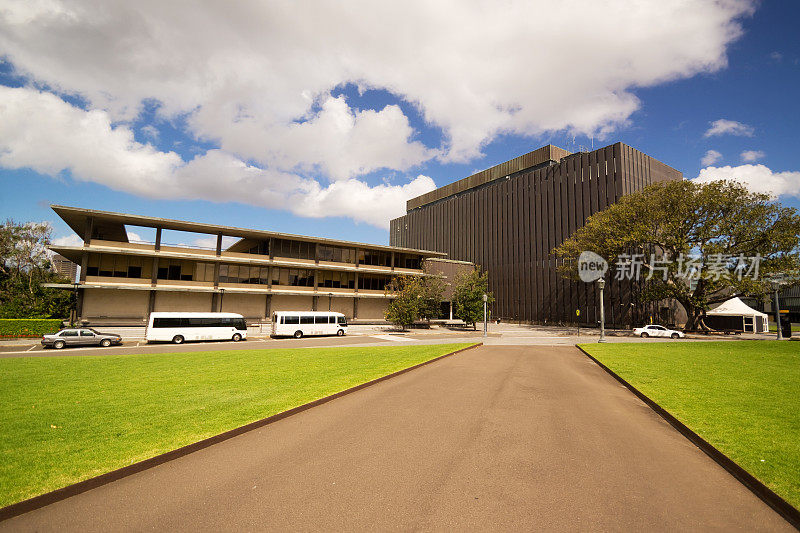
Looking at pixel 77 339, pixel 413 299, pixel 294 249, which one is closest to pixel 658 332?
pixel 413 299

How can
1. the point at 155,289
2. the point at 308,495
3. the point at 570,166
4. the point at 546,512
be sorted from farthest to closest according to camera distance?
the point at 570,166, the point at 155,289, the point at 308,495, the point at 546,512

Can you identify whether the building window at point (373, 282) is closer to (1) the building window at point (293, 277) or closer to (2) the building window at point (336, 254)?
(2) the building window at point (336, 254)

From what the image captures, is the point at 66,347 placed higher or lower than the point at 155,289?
lower

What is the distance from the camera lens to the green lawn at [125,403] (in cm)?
529

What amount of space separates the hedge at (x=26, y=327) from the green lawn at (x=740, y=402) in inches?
1500

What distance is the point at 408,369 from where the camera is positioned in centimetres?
1388

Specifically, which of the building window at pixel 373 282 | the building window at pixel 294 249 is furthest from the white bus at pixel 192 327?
the building window at pixel 373 282

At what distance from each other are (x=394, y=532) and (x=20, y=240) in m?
52.2

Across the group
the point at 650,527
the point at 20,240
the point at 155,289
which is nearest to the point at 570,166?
the point at 155,289

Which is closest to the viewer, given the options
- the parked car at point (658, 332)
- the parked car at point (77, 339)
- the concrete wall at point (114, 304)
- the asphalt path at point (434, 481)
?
the asphalt path at point (434, 481)

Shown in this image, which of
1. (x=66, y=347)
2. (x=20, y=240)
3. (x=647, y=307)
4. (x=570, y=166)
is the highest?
(x=570, y=166)

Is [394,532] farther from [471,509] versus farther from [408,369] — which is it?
[408,369]

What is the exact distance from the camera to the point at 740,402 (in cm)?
868

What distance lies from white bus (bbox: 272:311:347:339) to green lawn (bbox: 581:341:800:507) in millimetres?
23622
